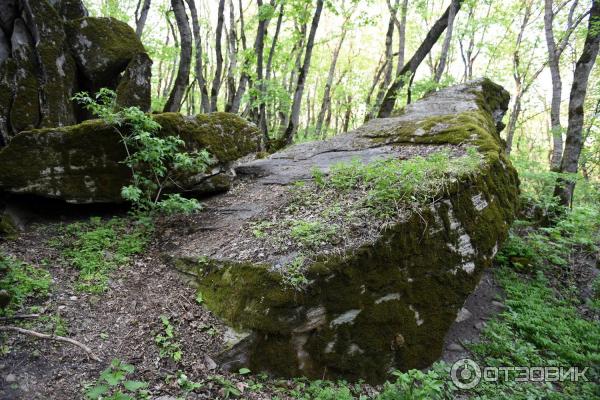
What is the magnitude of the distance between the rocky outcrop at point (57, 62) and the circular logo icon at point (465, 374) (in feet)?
26.1

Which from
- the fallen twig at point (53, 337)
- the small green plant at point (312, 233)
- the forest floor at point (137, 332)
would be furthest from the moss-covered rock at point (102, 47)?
the small green plant at point (312, 233)

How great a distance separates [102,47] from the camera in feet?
24.7

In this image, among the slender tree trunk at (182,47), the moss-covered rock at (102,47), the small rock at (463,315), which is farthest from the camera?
the slender tree trunk at (182,47)

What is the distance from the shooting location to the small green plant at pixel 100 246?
435cm

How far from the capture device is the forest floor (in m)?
3.09

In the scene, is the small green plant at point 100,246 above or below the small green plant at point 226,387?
above

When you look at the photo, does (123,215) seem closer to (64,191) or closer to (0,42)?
(64,191)

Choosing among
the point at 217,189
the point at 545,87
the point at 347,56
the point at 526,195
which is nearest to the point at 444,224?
the point at 217,189

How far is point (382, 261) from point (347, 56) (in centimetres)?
2488

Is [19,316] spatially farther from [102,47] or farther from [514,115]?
[514,115]

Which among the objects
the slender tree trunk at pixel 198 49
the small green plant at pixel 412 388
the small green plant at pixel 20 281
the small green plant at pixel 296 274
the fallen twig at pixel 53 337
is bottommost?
the small green plant at pixel 412 388

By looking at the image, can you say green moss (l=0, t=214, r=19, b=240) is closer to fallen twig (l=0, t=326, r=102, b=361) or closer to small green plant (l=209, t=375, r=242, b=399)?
fallen twig (l=0, t=326, r=102, b=361)

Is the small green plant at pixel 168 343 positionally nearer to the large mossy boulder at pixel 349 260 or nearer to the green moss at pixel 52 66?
the large mossy boulder at pixel 349 260

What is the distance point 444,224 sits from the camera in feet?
14.7
